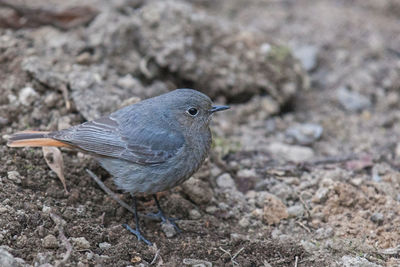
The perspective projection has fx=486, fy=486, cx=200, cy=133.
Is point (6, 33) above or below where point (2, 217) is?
above

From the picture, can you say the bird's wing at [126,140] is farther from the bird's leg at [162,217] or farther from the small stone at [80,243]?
the small stone at [80,243]

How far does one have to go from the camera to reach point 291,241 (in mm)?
4441

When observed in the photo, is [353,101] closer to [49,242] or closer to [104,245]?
[104,245]

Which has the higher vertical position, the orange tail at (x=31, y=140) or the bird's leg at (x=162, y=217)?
the orange tail at (x=31, y=140)

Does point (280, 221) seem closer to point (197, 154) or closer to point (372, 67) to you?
point (197, 154)

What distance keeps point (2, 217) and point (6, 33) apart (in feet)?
10.3

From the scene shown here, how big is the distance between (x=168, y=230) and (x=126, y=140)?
938mm

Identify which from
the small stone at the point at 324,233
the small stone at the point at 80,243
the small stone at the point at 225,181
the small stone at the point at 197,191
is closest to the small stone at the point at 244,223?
the small stone at the point at 197,191

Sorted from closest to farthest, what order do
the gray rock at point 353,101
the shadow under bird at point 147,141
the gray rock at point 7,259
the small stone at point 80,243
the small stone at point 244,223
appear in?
1. the gray rock at point 7,259
2. the small stone at point 80,243
3. the shadow under bird at point 147,141
4. the small stone at point 244,223
5. the gray rock at point 353,101

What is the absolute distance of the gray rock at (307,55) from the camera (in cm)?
750

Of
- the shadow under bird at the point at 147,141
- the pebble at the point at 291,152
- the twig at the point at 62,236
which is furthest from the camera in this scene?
the pebble at the point at 291,152

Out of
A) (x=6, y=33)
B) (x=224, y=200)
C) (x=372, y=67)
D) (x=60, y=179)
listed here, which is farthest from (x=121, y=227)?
(x=372, y=67)

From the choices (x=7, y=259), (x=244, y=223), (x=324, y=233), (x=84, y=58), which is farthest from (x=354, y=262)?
(x=84, y=58)

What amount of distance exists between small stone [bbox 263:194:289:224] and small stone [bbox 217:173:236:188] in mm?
504
